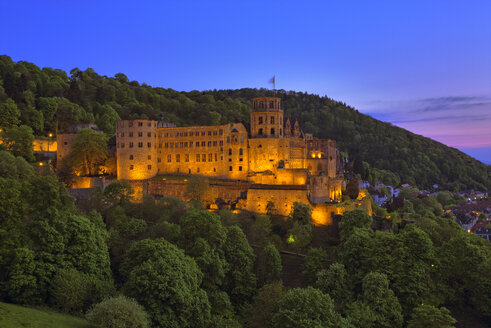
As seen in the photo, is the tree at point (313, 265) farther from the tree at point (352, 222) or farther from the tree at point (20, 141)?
the tree at point (20, 141)

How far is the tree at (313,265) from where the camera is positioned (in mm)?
46000

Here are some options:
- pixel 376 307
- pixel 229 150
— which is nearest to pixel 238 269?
pixel 376 307

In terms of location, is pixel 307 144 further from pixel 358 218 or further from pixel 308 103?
pixel 308 103

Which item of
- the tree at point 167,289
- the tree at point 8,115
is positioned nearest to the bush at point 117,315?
the tree at point 167,289

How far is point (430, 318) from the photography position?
3441 cm

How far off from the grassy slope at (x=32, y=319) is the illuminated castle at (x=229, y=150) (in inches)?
1610

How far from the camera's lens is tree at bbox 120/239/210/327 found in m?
32.4

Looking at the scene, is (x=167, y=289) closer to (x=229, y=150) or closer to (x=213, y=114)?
(x=229, y=150)

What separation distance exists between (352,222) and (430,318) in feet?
62.5

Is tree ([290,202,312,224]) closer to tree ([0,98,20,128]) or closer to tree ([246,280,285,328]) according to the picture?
tree ([246,280,285,328])

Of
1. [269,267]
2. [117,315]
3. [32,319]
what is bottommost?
[269,267]

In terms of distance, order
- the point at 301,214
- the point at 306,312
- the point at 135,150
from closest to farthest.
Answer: the point at 306,312
the point at 301,214
the point at 135,150

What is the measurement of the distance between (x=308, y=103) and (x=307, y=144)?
111 m

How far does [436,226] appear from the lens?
181ft
